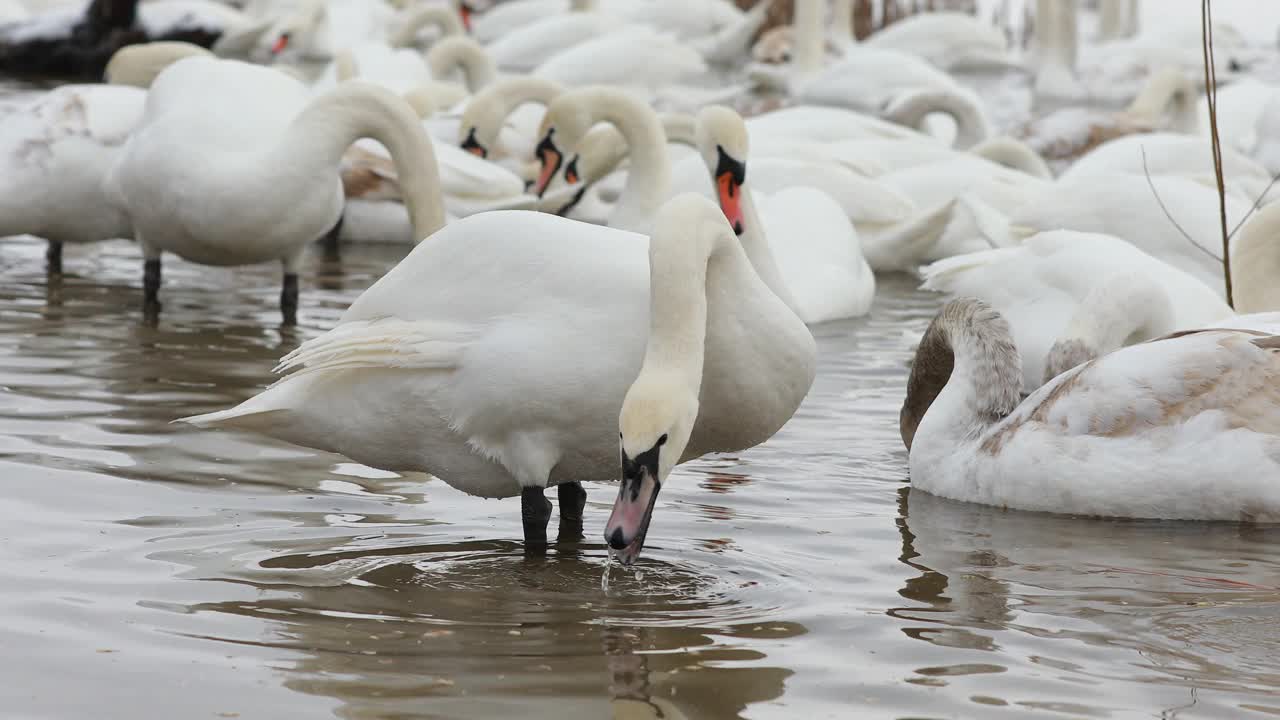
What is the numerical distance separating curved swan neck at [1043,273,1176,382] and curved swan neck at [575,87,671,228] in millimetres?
3338

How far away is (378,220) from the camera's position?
37.6 ft

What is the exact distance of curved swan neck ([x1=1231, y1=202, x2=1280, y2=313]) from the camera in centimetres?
716

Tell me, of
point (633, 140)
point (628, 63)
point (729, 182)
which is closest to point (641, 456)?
point (729, 182)

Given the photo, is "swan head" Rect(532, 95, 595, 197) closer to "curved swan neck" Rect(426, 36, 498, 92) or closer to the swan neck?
the swan neck

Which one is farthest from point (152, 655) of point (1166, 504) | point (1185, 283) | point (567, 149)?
point (567, 149)

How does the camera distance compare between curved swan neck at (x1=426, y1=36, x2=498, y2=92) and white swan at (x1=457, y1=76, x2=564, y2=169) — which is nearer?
white swan at (x1=457, y1=76, x2=564, y2=169)

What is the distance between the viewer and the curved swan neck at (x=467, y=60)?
17219mm

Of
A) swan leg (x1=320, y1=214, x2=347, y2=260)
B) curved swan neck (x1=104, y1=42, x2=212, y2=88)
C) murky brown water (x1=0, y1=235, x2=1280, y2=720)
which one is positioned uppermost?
curved swan neck (x1=104, y1=42, x2=212, y2=88)

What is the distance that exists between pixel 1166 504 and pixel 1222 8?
42263 millimetres

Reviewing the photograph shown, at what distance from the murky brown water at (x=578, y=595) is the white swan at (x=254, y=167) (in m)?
1.15

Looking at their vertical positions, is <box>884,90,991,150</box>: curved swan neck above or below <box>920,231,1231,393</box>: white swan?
above

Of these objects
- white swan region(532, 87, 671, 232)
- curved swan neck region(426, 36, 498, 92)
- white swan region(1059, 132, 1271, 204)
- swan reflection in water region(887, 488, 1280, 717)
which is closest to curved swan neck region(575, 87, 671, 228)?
white swan region(532, 87, 671, 232)

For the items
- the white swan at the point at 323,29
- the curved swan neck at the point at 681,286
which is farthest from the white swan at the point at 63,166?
the white swan at the point at 323,29

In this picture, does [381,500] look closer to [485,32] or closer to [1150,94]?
[1150,94]
